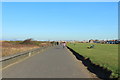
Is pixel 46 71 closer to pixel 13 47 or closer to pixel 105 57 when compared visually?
pixel 105 57

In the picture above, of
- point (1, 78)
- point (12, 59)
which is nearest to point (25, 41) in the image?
point (12, 59)

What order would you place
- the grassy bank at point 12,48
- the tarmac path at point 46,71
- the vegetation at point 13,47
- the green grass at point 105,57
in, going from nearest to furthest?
1. the tarmac path at point 46,71
2. the green grass at point 105,57
3. the grassy bank at point 12,48
4. the vegetation at point 13,47

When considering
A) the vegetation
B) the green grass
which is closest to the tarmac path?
the green grass

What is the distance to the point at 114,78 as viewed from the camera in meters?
9.85

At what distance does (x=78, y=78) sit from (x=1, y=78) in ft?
10.7

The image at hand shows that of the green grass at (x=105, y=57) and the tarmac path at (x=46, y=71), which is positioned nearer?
the tarmac path at (x=46, y=71)

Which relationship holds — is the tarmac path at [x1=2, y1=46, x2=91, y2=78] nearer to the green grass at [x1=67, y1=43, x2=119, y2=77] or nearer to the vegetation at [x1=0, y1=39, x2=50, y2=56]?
the green grass at [x1=67, y1=43, x2=119, y2=77]

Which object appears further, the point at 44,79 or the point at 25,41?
the point at 25,41

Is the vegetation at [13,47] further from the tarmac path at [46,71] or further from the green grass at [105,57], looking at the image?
the tarmac path at [46,71]

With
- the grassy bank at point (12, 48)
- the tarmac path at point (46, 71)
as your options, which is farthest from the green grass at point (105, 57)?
the grassy bank at point (12, 48)

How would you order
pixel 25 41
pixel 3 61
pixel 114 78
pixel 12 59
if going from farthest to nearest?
pixel 25 41 < pixel 12 59 < pixel 3 61 < pixel 114 78

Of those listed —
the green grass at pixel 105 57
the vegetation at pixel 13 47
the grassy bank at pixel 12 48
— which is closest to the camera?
the green grass at pixel 105 57

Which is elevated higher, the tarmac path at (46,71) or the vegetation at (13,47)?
the vegetation at (13,47)

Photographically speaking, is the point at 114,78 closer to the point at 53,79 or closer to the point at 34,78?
the point at 53,79
